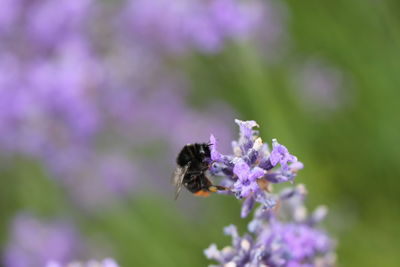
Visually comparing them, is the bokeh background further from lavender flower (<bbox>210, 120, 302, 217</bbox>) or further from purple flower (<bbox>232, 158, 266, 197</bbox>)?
purple flower (<bbox>232, 158, 266, 197</bbox>)

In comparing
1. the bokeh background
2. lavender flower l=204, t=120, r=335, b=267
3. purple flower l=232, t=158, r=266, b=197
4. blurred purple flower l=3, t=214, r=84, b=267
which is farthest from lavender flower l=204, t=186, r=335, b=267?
blurred purple flower l=3, t=214, r=84, b=267

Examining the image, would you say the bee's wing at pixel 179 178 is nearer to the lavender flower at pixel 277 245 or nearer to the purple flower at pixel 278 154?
the lavender flower at pixel 277 245

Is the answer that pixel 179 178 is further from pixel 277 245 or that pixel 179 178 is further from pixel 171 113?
pixel 171 113

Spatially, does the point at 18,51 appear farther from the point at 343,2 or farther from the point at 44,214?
the point at 343,2

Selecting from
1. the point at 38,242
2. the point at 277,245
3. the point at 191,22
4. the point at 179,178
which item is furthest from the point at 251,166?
A: the point at 38,242

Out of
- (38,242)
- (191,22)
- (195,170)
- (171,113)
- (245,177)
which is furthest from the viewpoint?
(171,113)

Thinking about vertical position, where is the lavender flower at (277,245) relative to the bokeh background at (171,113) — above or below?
below

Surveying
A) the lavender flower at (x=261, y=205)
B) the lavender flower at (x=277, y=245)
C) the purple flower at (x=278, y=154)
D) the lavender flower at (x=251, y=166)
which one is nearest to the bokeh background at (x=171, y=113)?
the lavender flower at (x=277, y=245)

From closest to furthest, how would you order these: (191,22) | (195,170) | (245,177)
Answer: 1. (245,177)
2. (195,170)
3. (191,22)
